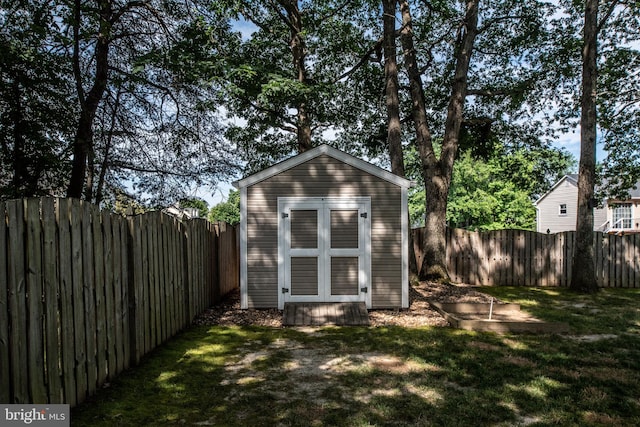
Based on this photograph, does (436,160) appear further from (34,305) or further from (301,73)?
(34,305)

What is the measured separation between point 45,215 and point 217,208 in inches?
2803

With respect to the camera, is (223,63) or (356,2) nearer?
(223,63)

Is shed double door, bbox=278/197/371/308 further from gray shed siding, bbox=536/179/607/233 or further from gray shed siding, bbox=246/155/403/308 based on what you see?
gray shed siding, bbox=536/179/607/233

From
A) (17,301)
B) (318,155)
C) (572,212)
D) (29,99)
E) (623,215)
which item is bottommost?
(623,215)

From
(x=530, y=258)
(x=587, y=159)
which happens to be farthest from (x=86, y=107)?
(x=530, y=258)

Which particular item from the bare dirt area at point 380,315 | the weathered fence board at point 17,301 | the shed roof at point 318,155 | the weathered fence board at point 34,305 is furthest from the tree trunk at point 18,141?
the weathered fence board at point 17,301

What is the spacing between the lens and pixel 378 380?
13.9 feet

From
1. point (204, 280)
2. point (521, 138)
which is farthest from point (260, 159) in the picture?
point (521, 138)

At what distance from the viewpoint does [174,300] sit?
6.06m

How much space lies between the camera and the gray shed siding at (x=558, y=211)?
2825cm

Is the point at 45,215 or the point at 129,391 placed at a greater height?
the point at 45,215

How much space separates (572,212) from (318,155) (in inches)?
1096

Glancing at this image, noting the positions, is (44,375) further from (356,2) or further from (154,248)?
(356,2)

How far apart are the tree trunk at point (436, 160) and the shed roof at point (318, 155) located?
3751 millimetres
